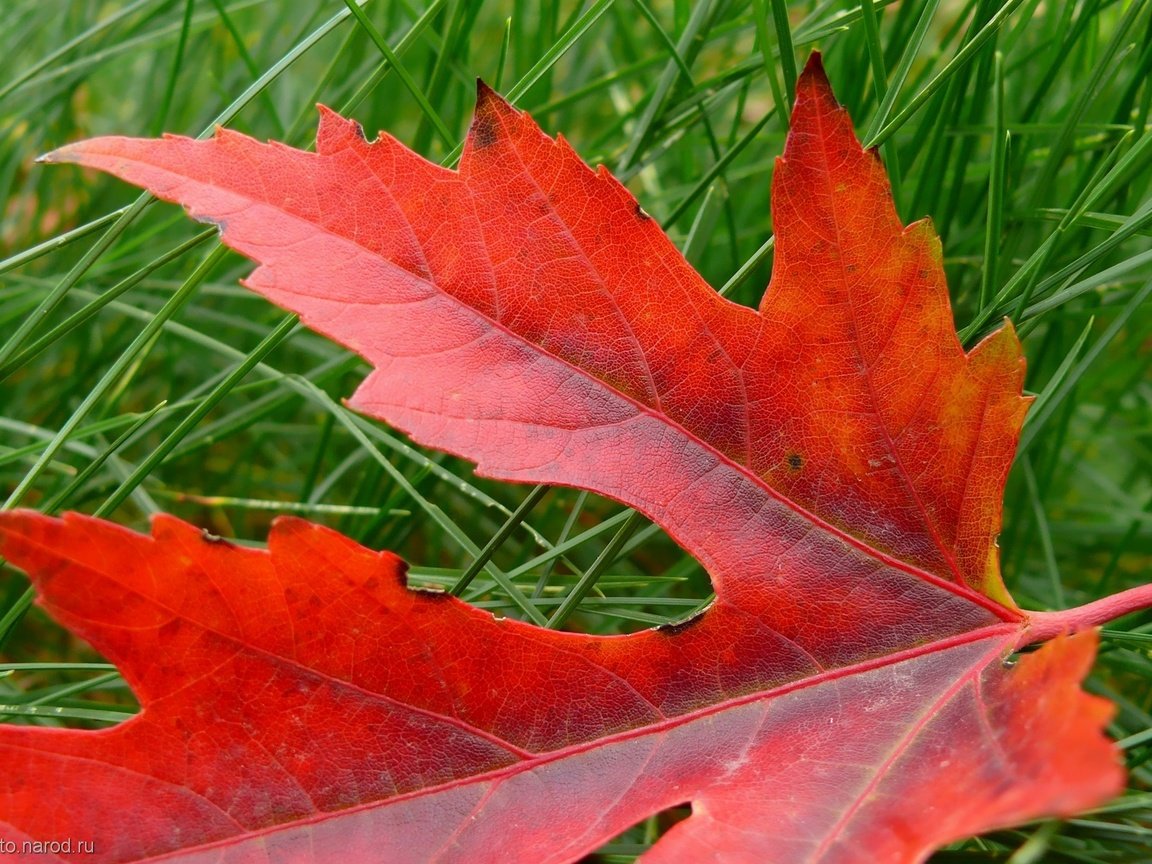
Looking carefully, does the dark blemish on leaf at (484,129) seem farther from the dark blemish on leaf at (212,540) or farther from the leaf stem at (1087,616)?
the leaf stem at (1087,616)

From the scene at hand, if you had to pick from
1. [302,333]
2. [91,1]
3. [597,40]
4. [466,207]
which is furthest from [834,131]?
[91,1]

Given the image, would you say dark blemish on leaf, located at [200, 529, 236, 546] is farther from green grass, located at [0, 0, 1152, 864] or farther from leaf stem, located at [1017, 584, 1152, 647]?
leaf stem, located at [1017, 584, 1152, 647]

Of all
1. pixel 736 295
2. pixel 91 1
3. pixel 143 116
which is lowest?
pixel 736 295

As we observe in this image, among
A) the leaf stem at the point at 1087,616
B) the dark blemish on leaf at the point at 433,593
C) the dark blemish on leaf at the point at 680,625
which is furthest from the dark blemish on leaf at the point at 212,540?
the leaf stem at the point at 1087,616

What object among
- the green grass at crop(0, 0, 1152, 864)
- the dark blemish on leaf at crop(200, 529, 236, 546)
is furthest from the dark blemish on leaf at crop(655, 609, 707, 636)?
the dark blemish on leaf at crop(200, 529, 236, 546)

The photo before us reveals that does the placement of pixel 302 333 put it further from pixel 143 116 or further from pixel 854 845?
pixel 854 845

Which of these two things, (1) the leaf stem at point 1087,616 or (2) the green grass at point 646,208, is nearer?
(1) the leaf stem at point 1087,616
